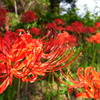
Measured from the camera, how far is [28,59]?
91 cm

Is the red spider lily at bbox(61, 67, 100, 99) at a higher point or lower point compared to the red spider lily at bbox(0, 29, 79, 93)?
lower

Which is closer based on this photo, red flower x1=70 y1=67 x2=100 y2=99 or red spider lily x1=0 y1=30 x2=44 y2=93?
red spider lily x1=0 y1=30 x2=44 y2=93

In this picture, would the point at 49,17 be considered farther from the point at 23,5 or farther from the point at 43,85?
the point at 43,85

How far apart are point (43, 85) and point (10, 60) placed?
2.87 m

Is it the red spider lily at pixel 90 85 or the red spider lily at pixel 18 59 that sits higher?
the red spider lily at pixel 18 59

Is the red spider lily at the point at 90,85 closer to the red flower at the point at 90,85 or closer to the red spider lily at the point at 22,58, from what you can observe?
the red flower at the point at 90,85

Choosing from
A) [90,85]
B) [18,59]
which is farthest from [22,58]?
[90,85]

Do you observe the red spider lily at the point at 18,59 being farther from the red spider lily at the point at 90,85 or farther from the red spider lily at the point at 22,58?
the red spider lily at the point at 90,85

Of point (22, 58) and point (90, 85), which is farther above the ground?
point (22, 58)

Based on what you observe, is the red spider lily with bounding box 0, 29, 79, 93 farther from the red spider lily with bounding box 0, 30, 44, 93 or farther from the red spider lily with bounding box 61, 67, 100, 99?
the red spider lily with bounding box 61, 67, 100, 99

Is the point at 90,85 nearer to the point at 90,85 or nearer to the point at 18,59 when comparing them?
the point at 90,85

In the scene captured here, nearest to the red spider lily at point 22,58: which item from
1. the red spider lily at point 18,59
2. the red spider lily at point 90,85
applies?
the red spider lily at point 18,59

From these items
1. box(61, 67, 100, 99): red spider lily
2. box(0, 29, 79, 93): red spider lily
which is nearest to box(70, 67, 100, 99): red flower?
box(61, 67, 100, 99): red spider lily

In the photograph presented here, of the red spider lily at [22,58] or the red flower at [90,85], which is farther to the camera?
the red flower at [90,85]
